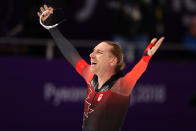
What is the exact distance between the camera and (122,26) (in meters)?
8.37

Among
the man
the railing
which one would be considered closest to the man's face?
the man

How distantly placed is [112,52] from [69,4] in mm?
5392

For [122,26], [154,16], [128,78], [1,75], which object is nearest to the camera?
[128,78]

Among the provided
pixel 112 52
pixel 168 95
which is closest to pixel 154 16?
pixel 168 95

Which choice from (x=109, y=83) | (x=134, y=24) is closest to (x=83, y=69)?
(x=109, y=83)

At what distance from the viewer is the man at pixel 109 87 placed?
140 inches

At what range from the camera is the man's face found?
11.9 feet

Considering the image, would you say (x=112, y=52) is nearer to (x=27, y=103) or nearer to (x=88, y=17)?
(x=27, y=103)

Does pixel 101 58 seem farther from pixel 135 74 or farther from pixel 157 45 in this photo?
pixel 157 45

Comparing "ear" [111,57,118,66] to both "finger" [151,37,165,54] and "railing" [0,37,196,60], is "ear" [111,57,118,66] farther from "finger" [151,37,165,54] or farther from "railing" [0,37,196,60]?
"railing" [0,37,196,60]

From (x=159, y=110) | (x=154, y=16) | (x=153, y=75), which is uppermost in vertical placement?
(x=154, y=16)

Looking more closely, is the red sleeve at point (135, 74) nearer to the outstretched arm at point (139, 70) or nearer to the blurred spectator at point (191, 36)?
the outstretched arm at point (139, 70)

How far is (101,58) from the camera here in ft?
11.9

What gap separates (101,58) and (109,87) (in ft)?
0.87
